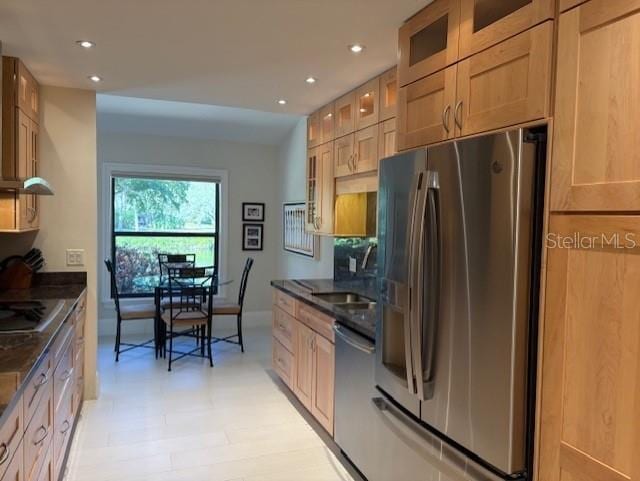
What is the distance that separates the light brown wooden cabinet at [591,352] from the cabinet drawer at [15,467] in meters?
1.62

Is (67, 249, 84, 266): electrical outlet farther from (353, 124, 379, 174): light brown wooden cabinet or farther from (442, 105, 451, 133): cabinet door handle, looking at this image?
(442, 105, 451, 133): cabinet door handle

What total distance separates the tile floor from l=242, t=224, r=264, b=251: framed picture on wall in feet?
6.38

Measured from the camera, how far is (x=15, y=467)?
1.49 metres

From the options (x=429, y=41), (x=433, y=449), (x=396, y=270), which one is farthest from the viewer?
(x=429, y=41)

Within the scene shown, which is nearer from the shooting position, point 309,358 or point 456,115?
point 456,115

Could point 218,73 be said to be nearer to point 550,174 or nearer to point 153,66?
point 153,66

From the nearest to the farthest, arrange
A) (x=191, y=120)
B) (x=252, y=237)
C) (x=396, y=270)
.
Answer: (x=396, y=270)
(x=191, y=120)
(x=252, y=237)

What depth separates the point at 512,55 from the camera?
160 centimetres

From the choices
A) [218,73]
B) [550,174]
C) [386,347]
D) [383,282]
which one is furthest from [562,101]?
[218,73]

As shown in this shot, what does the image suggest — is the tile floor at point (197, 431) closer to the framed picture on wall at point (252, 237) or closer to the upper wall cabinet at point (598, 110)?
the framed picture on wall at point (252, 237)

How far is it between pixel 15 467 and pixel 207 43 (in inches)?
84.6

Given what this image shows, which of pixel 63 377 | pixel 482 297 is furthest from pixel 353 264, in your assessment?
pixel 482 297

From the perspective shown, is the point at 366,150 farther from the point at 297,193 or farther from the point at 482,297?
the point at 297,193

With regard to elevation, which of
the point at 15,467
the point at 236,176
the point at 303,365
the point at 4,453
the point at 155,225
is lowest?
the point at 303,365
